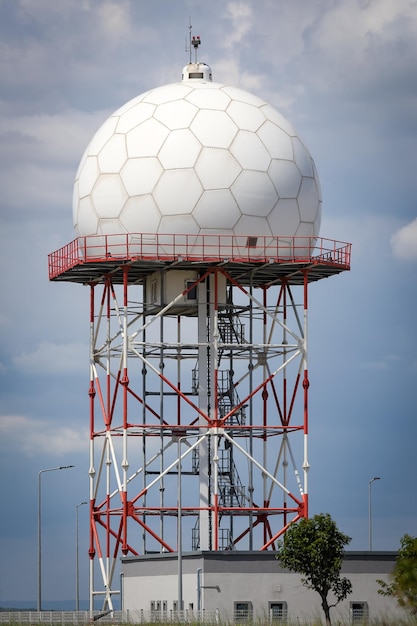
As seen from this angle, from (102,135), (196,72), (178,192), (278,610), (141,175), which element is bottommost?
(278,610)

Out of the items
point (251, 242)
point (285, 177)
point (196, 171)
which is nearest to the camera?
point (196, 171)

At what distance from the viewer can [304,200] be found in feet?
247

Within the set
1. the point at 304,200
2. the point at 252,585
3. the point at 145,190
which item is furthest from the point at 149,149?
the point at 252,585

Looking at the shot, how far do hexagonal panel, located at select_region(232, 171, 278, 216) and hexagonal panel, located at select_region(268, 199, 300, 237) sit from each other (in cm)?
33

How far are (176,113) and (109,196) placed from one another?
13.8 ft

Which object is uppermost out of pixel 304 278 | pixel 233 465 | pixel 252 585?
pixel 304 278

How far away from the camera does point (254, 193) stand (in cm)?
7350

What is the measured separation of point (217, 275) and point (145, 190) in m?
4.50

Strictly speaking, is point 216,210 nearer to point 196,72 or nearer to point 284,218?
point 284,218

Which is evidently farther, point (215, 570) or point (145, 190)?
point (145, 190)

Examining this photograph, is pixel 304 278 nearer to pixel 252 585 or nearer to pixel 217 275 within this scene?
pixel 217 275

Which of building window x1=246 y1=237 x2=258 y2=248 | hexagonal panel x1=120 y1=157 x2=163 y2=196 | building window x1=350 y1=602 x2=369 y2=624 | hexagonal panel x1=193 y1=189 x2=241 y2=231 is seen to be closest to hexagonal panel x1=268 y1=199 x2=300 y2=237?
building window x1=246 y1=237 x2=258 y2=248

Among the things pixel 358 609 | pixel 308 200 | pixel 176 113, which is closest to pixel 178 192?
pixel 176 113

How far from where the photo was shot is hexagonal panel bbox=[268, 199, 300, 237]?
74.1 m
